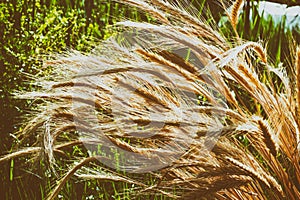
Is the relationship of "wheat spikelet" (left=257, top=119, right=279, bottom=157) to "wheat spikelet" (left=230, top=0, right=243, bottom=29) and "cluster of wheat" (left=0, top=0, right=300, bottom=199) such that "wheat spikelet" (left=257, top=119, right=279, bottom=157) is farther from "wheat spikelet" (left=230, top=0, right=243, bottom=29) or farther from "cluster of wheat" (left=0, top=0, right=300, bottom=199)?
"wheat spikelet" (left=230, top=0, right=243, bottom=29)

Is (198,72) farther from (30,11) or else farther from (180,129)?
(30,11)

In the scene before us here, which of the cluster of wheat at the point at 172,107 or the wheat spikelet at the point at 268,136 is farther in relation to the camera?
the cluster of wheat at the point at 172,107

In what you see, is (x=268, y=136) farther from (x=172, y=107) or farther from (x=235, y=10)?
(x=235, y=10)

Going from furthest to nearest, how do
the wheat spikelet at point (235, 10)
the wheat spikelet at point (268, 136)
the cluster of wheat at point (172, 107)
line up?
the wheat spikelet at point (235, 10), the cluster of wheat at point (172, 107), the wheat spikelet at point (268, 136)

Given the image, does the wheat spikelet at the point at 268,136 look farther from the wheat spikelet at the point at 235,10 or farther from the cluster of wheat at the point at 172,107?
the wheat spikelet at the point at 235,10

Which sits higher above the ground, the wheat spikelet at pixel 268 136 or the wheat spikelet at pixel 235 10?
the wheat spikelet at pixel 235 10

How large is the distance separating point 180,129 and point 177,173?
0.52ft

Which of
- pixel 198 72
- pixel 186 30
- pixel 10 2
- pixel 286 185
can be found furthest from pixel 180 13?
pixel 10 2

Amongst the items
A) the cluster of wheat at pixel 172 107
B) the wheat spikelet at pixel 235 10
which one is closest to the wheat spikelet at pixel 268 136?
the cluster of wheat at pixel 172 107

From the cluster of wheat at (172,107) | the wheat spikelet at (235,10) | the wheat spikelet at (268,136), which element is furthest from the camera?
the wheat spikelet at (235,10)

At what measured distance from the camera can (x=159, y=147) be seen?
1.78m

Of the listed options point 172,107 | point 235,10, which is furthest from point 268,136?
point 235,10

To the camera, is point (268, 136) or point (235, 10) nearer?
point (268, 136)

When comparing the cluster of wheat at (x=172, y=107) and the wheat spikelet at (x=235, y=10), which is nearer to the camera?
the cluster of wheat at (x=172, y=107)
